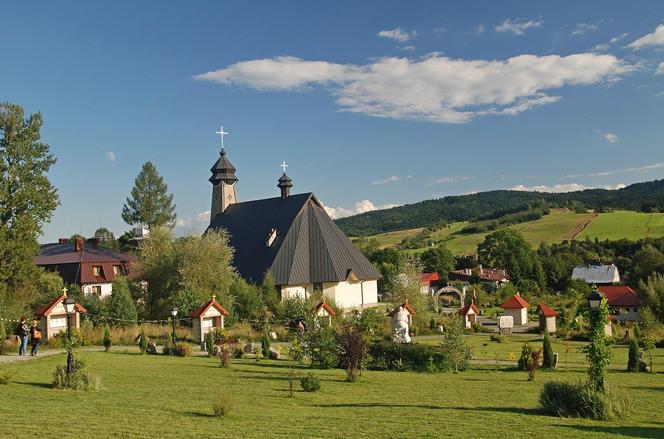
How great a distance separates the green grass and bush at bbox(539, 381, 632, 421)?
92672mm

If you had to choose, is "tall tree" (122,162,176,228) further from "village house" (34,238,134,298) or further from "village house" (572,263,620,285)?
"village house" (572,263,620,285)

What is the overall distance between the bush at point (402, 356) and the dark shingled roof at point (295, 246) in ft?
78.2

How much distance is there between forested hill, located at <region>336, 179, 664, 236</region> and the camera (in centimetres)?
15175

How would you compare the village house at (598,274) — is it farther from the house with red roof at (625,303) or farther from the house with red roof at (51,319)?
the house with red roof at (51,319)

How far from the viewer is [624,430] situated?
1035 cm

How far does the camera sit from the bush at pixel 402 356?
2022cm

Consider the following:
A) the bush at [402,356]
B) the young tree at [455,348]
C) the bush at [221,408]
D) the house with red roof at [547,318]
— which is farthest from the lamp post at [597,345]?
the house with red roof at [547,318]

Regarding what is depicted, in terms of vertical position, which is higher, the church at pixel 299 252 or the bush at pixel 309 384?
the church at pixel 299 252

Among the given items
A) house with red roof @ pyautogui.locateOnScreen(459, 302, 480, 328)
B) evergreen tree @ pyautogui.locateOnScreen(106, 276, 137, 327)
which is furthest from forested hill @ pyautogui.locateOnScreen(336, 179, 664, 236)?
evergreen tree @ pyautogui.locateOnScreen(106, 276, 137, 327)

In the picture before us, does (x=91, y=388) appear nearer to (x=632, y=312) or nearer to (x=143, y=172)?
(x=632, y=312)

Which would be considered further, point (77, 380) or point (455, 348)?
point (455, 348)

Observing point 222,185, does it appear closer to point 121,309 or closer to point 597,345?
point 121,309

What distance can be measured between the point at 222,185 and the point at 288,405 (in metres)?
46.3

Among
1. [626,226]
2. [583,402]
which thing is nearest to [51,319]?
[583,402]
